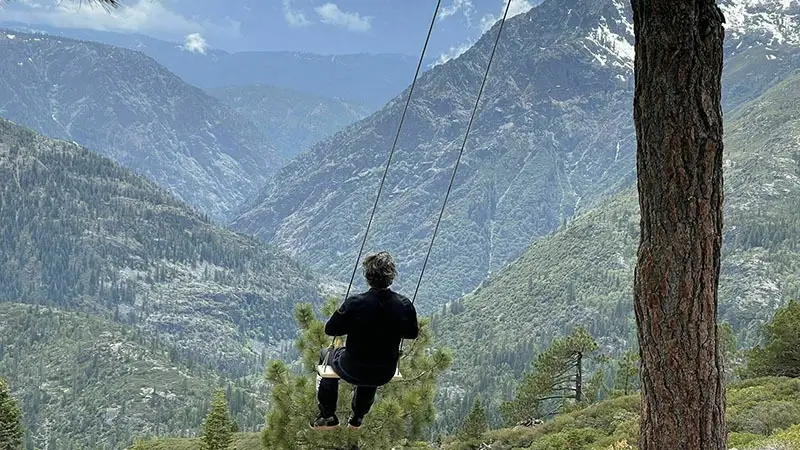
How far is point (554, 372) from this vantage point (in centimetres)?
3819

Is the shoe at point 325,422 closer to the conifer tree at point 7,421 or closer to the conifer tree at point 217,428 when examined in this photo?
the conifer tree at point 217,428

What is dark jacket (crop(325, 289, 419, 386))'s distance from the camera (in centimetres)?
731

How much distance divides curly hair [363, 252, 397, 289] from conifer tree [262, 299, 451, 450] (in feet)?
21.3

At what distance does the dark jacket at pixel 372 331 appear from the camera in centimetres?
731

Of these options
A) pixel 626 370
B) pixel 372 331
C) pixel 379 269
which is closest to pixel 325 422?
pixel 372 331

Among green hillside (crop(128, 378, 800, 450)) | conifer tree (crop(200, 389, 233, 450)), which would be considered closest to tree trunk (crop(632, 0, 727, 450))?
green hillside (crop(128, 378, 800, 450))

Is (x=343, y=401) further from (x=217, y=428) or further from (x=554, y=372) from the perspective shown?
(x=554, y=372)

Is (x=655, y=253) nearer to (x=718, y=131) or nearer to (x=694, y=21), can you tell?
(x=718, y=131)

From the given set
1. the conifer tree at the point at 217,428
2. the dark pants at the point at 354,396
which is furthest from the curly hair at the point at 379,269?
the conifer tree at the point at 217,428

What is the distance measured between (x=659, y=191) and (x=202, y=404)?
193959 mm

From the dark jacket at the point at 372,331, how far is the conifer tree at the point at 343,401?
19.3 feet

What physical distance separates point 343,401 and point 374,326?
7.66 m

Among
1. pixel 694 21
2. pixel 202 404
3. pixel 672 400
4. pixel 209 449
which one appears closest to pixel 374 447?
pixel 672 400

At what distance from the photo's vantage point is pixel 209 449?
113 ft
